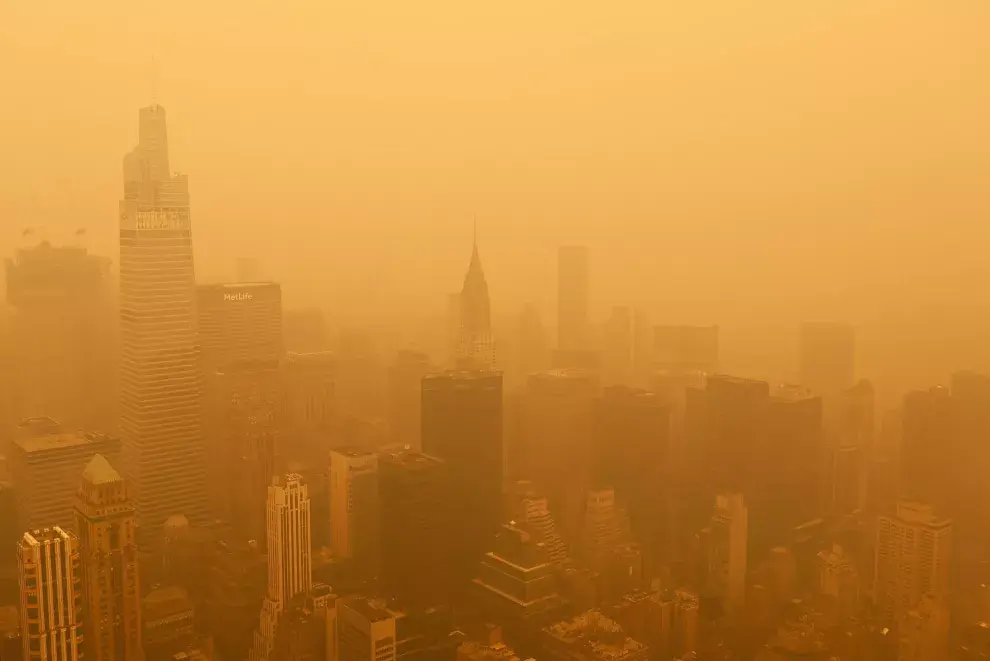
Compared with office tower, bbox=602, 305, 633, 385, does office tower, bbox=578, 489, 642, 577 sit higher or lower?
lower

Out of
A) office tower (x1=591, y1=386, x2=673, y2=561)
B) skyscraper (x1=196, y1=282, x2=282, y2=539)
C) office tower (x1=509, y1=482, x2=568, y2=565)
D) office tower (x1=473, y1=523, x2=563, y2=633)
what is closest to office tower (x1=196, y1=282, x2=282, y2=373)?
skyscraper (x1=196, y1=282, x2=282, y2=539)

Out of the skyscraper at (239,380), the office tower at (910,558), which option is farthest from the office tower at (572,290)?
the office tower at (910,558)

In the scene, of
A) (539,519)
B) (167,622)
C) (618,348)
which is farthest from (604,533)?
(167,622)

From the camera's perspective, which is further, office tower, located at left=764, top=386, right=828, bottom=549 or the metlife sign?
office tower, located at left=764, top=386, right=828, bottom=549

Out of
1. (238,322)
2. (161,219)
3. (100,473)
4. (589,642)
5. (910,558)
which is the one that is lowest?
(589,642)

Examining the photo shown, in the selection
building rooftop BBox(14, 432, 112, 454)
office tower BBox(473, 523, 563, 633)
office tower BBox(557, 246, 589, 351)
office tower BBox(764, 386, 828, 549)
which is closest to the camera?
office tower BBox(473, 523, 563, 633)

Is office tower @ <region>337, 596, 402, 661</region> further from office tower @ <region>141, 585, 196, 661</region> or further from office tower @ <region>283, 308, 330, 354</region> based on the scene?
office tower @ <region>283, 308, 330, 354</region>

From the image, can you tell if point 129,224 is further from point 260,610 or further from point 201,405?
point 260,610

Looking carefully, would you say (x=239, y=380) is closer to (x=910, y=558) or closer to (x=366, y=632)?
(x=366, y=632)
